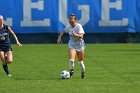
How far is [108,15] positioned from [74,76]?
69.7 feet

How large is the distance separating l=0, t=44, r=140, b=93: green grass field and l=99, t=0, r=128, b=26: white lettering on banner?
1028 cm

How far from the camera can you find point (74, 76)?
63.2 ft

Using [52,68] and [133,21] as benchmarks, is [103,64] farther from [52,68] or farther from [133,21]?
[133,21]

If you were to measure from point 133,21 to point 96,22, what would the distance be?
2544mm

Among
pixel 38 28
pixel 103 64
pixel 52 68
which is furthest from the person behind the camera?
pixel 38 28

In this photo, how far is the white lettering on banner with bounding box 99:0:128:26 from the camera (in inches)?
1576

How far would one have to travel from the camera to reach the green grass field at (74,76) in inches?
623

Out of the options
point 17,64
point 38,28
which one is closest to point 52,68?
point 17,64

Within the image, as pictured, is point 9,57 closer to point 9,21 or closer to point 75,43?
point 75,43

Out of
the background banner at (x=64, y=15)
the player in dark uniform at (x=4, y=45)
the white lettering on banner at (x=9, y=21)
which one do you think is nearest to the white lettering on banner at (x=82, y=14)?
the background banner at (x=64, y=15)

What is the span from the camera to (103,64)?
24078 millimetres

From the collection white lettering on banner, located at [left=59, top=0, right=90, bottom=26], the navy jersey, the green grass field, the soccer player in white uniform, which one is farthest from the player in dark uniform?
white lettering on banner, located at [left=59, top=0, right=90, bottom=26]

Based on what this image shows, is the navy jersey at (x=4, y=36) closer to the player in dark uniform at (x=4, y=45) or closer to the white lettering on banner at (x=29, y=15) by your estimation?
the player in dark uniform at (x=4, y=45)

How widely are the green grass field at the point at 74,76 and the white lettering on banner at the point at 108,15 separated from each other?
10284 millimetres
